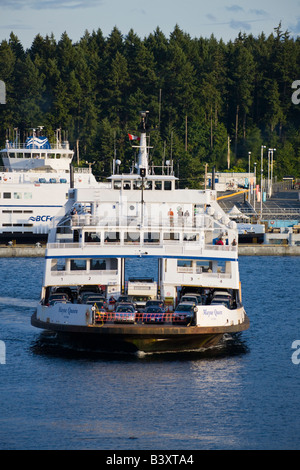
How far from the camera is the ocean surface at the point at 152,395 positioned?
34.8 m

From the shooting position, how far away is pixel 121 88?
154500 mm

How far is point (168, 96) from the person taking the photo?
501 feet

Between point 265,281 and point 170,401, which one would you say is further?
point 265,281

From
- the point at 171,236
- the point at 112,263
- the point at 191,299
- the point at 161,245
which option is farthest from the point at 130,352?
the point at 171,236

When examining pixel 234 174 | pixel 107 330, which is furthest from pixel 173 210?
pixel 234 174

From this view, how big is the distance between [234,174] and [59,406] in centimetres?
10687

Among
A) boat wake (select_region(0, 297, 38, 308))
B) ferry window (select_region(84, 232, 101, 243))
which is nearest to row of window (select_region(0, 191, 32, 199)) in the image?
boat wake (select_region(0, 297, 38, 308))

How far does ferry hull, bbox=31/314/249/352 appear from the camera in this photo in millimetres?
44344

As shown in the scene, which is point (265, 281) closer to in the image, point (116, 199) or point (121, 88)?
point (116, 199)

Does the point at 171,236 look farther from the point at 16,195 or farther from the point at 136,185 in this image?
the point at 16,195

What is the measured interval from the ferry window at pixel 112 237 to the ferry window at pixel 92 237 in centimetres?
61

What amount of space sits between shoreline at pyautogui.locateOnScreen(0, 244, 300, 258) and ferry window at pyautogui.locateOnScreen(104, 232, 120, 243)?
1553 inches

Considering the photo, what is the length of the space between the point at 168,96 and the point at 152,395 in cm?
11679

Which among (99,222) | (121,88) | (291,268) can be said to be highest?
(121,88)
